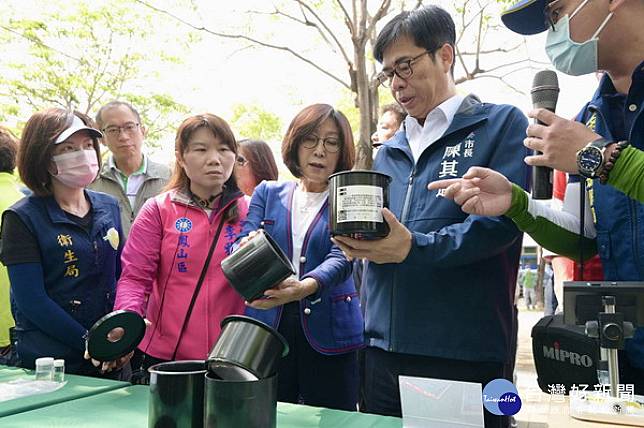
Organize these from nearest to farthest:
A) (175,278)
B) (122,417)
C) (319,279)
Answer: (122,417)
(319,279)
(175,278)

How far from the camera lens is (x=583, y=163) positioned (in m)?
1.39

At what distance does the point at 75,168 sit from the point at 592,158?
206 centimetres

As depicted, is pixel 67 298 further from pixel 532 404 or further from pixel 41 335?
pixel 532 404

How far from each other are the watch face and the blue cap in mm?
623

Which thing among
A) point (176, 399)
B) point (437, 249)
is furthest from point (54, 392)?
point (437, 249)

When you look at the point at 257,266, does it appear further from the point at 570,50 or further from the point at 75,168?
the point at 75,168

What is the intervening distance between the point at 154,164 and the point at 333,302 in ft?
7.12

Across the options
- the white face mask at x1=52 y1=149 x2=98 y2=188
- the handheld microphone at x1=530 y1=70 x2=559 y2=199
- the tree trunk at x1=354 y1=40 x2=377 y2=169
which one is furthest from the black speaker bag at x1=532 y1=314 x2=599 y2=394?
the tree trunk at x1=354 y1=40 x2=377 y2=169

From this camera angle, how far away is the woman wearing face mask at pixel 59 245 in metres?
2.14

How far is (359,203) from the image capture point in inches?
52.4

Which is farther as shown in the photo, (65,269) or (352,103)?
(352,103)

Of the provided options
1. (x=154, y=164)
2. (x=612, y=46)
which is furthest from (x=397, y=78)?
(x=154, y=164)

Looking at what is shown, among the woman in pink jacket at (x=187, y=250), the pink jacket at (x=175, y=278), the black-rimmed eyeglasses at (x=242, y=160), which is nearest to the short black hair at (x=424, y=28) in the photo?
the woman in pink jacket at (x=187, y=250)

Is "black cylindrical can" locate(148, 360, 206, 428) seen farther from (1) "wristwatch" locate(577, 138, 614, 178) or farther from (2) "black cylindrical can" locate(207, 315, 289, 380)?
(1) "wristwatch" locate(577, 138, 614, 178)
